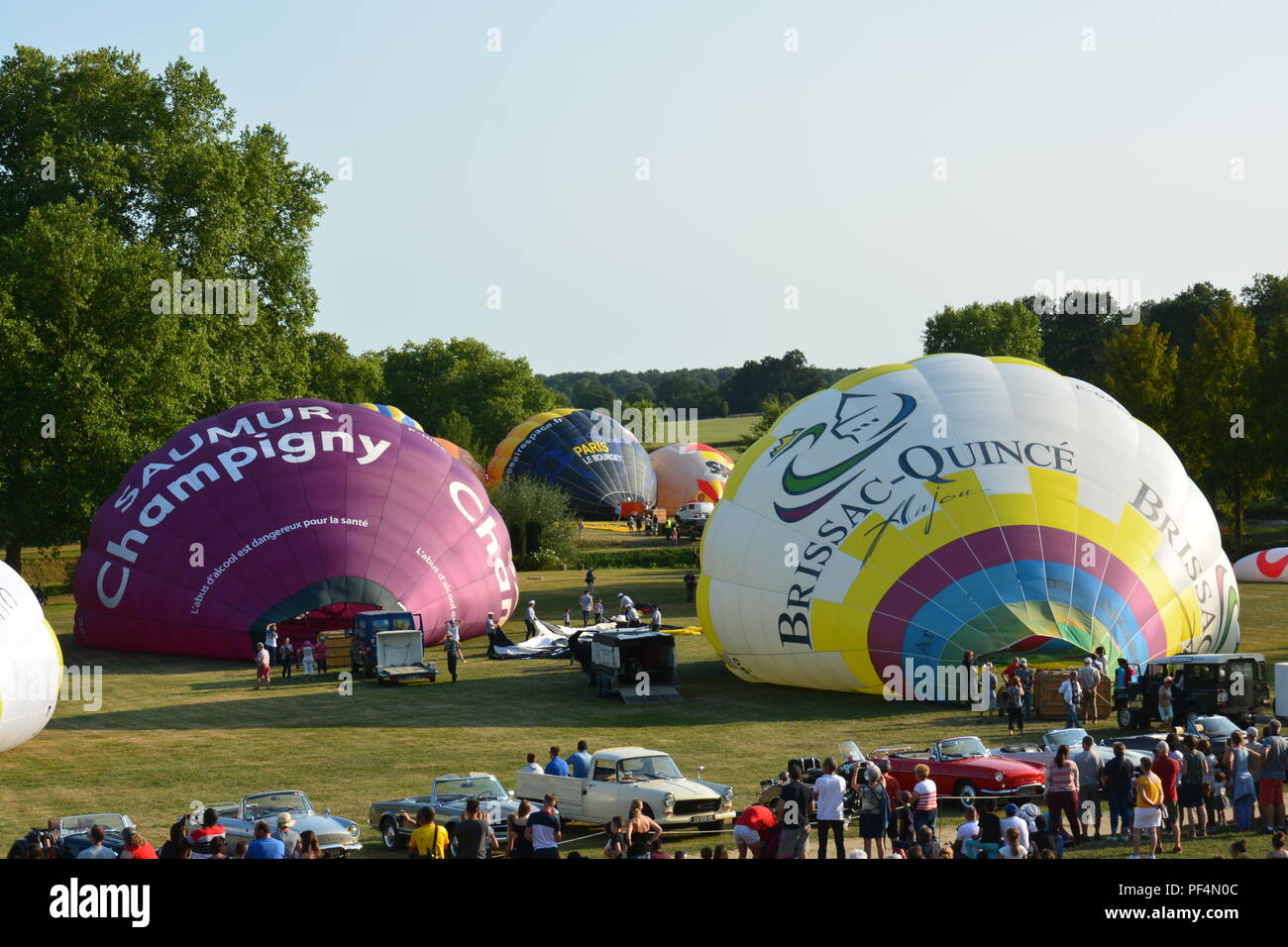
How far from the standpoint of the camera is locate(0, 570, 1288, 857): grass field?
2283 centimetres

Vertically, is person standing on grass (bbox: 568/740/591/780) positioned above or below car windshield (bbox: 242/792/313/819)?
above

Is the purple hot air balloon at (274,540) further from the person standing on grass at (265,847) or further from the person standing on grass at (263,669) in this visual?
the person standing on grass at (265,847)

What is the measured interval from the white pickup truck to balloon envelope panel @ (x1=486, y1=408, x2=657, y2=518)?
65.0 meters

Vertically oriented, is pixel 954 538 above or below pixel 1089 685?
above

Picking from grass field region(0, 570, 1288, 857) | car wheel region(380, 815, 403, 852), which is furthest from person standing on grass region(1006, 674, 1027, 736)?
car wheel region(380, 815, 403, 852)

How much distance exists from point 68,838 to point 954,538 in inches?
673

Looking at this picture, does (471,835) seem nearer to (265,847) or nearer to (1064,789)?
(265,847)

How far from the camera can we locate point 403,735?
27688 mm

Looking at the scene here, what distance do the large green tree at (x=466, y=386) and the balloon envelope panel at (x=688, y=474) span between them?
28.1 metres

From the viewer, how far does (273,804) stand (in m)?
18.4

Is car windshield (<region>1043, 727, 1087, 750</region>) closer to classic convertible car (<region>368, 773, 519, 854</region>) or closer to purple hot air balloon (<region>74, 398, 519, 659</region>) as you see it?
classic convertible car (<region>368, 773, 519, 854</region>)

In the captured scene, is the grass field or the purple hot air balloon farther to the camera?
the purple hot air balloon


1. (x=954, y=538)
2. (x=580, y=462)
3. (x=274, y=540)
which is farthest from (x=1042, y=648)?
(x=580, y=462)
